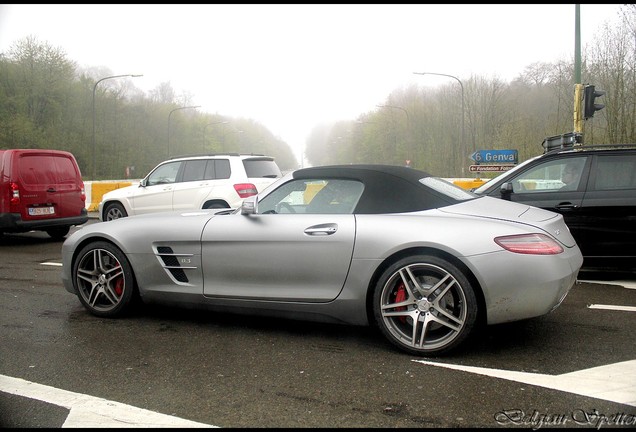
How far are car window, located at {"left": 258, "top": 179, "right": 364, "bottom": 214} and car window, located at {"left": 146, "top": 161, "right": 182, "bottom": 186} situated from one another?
7055 mm

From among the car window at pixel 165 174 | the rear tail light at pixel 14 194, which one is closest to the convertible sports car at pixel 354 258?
the rear tail light at pixel 14 194

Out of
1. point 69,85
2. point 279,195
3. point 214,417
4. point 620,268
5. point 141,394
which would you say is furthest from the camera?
point 69,85

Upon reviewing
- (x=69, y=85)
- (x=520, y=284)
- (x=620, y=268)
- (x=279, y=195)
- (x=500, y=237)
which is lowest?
(x=620, y=268)

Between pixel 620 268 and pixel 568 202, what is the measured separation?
924mm

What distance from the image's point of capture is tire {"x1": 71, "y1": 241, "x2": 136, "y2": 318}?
4.50 meters

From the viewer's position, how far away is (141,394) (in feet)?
9.66

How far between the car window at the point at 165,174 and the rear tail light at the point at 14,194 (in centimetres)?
257

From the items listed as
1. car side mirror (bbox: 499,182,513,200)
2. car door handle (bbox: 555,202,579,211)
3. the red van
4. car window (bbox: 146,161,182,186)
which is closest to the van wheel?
the red van

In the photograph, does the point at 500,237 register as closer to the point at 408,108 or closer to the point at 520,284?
the point at 520,284

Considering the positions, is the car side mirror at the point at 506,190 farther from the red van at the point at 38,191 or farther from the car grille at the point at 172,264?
the red van at the point at 38,191

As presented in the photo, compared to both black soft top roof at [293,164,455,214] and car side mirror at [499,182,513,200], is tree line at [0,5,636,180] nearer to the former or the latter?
car side mirror at [499,182,513,200]

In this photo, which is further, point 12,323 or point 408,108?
point 408,108

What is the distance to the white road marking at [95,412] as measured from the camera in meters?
2.57

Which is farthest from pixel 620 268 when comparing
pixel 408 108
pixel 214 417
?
pixel 408 108
